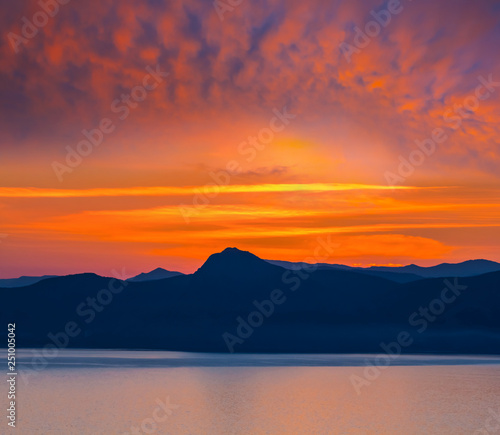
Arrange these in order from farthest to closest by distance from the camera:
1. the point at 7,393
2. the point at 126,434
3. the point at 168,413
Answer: the point at 7,393, the point at 168,413, the point at 126,434

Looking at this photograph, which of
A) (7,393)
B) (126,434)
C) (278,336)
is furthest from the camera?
(278,336)

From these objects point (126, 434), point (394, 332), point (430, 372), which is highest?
point (394, 332)

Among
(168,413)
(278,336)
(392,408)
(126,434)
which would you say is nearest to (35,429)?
(126,434)

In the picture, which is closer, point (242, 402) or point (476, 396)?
point (242, 402)

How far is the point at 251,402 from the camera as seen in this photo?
2362 inches

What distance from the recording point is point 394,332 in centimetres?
19862

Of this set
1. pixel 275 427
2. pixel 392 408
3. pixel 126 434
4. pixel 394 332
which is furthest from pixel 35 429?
pixel 394 332

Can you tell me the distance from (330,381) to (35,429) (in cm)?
4351

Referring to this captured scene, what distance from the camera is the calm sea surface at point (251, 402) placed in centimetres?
4584

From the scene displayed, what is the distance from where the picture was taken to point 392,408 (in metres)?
56.8

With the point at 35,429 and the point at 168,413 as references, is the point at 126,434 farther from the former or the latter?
the point at 168,413

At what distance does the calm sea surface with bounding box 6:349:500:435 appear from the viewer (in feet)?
150

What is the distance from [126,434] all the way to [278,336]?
154 metres

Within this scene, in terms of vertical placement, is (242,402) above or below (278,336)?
below
